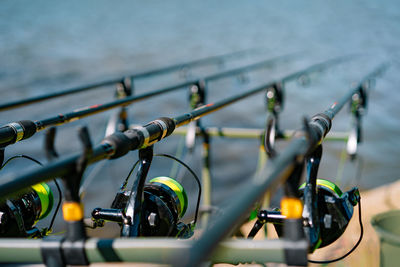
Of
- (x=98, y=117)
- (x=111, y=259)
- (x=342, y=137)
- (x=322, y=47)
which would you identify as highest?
(x=322, y=47)

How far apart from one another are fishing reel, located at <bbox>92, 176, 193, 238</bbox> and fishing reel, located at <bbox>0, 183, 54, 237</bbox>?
0.72 feet

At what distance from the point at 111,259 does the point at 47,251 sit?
11cm

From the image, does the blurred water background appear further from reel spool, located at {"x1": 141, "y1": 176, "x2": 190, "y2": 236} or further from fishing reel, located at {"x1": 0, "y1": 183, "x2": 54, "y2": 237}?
reel spool, located at {"x1": 141, "y1": 176, "x2": 190, "y2": 236}

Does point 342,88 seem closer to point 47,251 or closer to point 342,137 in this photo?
point 342,137

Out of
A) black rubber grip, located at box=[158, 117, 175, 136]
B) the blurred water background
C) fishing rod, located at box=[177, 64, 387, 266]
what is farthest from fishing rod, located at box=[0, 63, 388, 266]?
the blurred water background

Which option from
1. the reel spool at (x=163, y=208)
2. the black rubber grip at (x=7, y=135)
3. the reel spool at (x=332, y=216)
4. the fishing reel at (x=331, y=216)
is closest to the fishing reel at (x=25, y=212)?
the black rubber grip at (x=7, y=135)

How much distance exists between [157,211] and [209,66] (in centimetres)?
912

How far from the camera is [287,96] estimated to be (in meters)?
8.94

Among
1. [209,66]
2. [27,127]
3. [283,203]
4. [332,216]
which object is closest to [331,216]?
[332,216]

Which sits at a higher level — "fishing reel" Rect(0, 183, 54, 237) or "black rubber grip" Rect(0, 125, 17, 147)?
"black rubber grip" Rect(0, 125, 17, 147)

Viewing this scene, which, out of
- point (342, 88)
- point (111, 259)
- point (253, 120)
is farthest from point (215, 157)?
point (111, 259)

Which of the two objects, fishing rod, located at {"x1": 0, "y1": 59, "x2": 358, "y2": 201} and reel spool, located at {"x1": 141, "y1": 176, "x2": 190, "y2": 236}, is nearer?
fishing rod, located at {"x1": 0, "y1": 59, "x2": 358, "y2": 201}

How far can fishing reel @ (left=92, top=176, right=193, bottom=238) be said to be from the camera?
1.17 m

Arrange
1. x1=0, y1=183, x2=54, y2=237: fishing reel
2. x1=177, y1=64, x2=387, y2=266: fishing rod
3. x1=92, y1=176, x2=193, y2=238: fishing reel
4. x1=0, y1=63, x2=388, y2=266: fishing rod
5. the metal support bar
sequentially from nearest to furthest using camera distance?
x1=177, y1=64, x2=387, y2=266: fishing rod < x1=0, y1=63, x2=388, y2=266: fishing rod < the metal support bar < x1=92, y1=176, x2=193, y2=238: fishing reel < x1=0, y1=183, x2=54, y2=237: fishing reel
